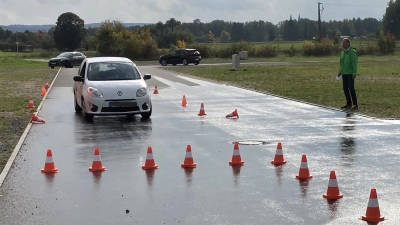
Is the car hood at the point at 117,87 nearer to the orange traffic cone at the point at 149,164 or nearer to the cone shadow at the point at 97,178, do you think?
the orange traffic cone at the point at 149,164

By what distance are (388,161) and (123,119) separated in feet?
28.7

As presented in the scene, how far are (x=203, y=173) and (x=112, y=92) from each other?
7866 millimetres

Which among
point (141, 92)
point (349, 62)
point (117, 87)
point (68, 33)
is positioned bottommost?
point (141, 92)

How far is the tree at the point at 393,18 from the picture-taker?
133125 mm

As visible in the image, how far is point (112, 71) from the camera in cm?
1975

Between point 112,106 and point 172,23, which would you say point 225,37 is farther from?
point 112,106

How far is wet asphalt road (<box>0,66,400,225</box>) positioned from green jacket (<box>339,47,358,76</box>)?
1.52 m

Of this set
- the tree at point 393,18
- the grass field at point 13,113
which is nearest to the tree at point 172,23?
the tree at point 393,18

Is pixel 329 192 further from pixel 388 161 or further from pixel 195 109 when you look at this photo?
pixel 195 109

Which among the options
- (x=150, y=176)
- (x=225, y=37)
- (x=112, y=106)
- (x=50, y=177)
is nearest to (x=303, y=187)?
(x=150, y=176)

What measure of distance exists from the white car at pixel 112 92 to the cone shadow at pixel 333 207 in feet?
32.9

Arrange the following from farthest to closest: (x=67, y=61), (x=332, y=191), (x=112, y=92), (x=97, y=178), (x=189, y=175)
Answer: (x=67, y=61) < (x=112, y=92) < (x=189, y=175) < (x=97, y=178) < (x=332, y=191)

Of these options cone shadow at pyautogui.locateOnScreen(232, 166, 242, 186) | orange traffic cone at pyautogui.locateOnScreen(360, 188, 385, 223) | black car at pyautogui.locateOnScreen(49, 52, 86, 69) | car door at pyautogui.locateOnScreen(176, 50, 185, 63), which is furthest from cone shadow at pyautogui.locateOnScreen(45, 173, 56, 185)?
car door at pyautogui.locateOnScreen(176, 50, 185, 63)

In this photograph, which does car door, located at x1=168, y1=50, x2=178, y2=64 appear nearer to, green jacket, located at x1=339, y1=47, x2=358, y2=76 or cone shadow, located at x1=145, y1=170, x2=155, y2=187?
green jacket, located at x1=339, y1=47, x2=358, y2=76
